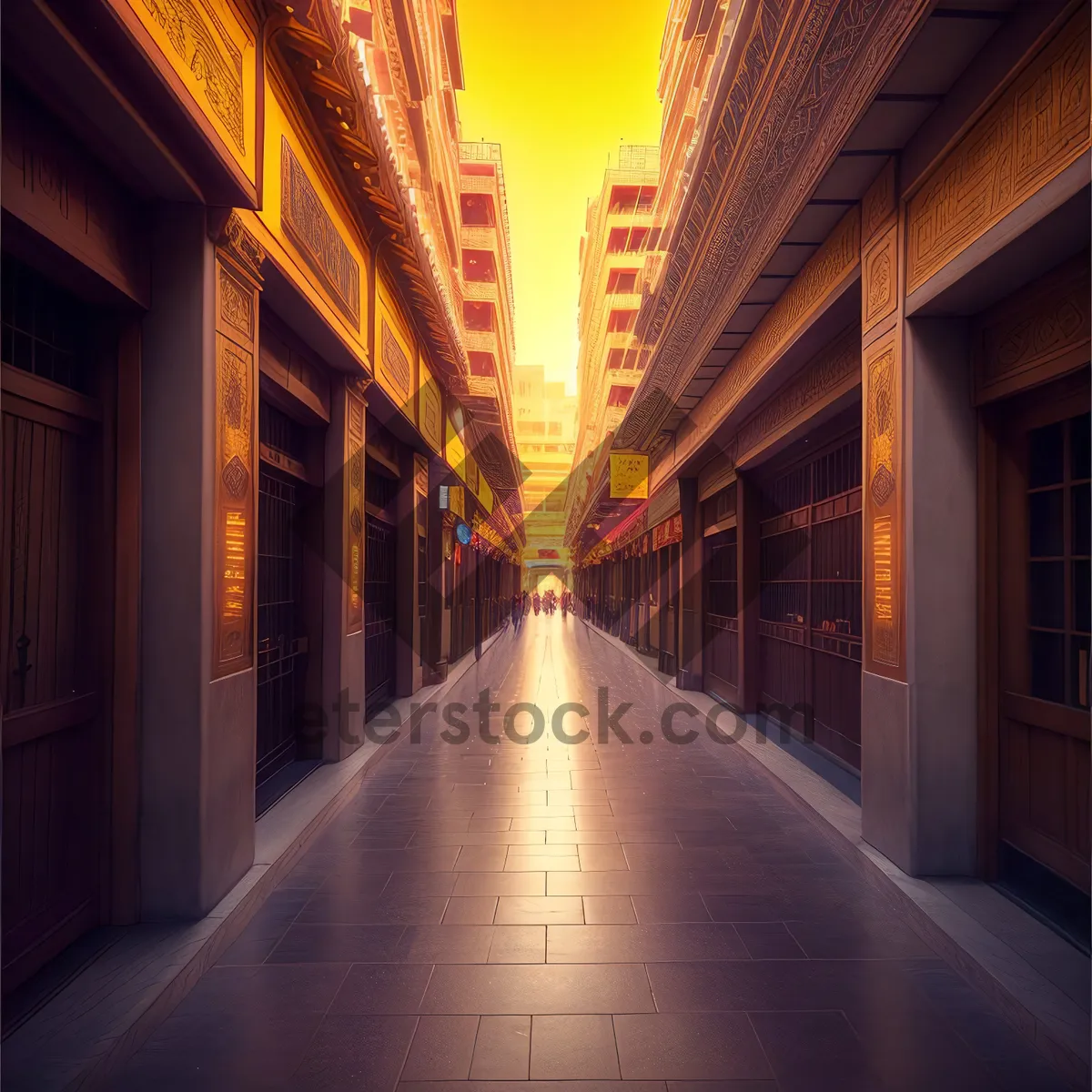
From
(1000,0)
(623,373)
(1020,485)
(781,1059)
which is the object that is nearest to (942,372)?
(1020,485)

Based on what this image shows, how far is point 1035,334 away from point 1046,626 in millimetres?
1553

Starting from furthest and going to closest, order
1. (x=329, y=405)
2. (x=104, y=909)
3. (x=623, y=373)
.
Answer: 1. (x=623, y=373)
2. (x=329, y=405)
3. (x=104, y=909)

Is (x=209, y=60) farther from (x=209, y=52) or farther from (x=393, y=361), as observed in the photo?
(x=393, y=361)

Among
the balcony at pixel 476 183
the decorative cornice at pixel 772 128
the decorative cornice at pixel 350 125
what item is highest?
the balcony at pixel 476 183

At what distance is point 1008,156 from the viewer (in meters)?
3.51

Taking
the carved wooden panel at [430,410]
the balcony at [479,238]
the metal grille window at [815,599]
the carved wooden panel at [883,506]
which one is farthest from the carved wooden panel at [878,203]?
the balcony at [479,238]

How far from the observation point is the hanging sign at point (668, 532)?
42.6 feet

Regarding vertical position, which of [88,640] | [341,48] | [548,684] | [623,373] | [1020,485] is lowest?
[548,684]

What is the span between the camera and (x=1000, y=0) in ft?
10.9

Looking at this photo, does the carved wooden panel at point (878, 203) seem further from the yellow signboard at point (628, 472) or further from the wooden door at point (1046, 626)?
the yellow signboard at point (628, 472)

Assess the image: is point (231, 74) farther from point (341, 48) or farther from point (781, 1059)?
point (781, 1059)

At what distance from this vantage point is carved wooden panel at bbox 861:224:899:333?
15.0ft

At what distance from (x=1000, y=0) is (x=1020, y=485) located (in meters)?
2.36

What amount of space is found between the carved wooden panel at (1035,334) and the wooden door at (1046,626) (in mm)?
135
